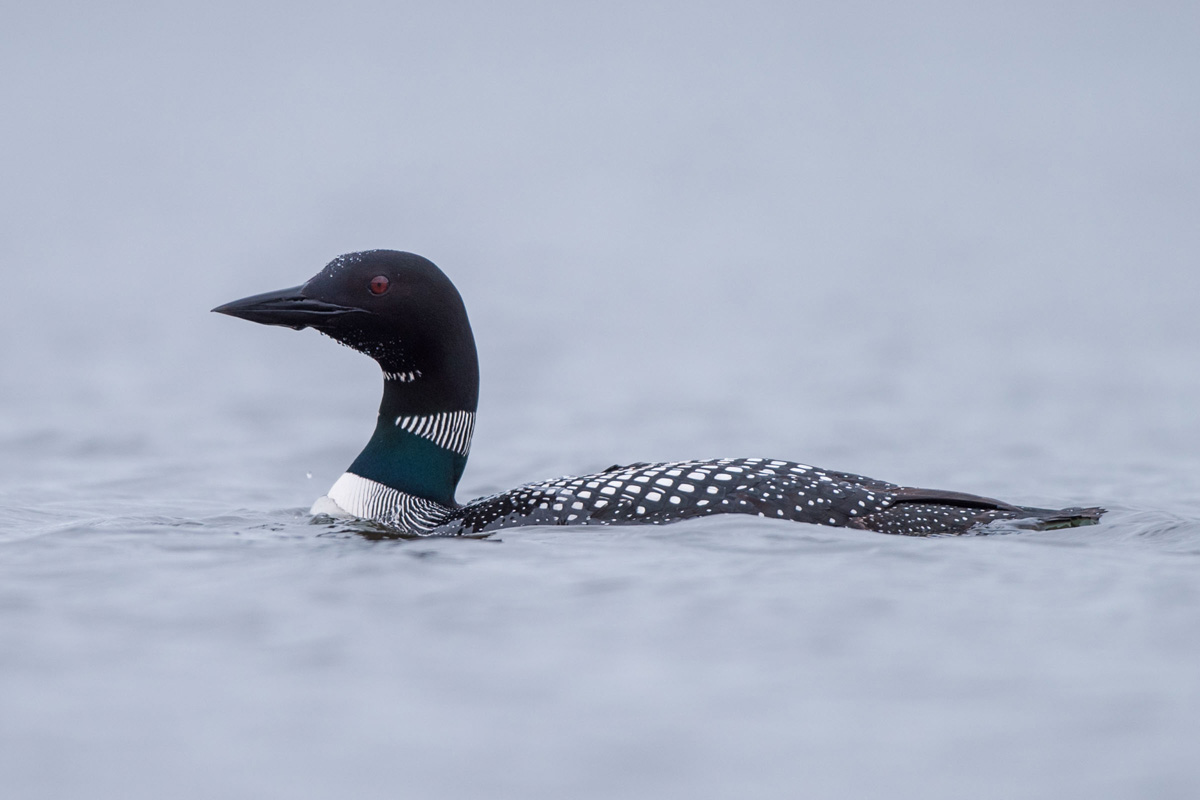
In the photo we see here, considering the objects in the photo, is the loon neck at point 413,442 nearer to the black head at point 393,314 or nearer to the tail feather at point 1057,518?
the black head at point 393,314

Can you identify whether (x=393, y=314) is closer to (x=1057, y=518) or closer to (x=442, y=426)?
(x=442, y=426)

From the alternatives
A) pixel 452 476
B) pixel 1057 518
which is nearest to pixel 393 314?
pixel 452 476

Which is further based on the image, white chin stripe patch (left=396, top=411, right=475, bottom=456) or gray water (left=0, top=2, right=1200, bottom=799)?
white chin stripe patch (left=396, top=411, right=475, bottom=456)

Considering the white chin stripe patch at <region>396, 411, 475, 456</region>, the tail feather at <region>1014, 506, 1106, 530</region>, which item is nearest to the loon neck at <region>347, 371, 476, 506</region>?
the white chin stripe patch at <region>396, 411, 475, 456</region>

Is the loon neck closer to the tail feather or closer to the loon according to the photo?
the loon

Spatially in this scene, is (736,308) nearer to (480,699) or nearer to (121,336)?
(121,336)

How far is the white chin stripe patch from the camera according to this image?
4.59 meters

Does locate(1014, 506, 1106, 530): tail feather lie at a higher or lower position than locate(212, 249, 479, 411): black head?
lower

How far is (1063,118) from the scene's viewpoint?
1021 inches

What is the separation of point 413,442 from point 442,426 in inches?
3.6

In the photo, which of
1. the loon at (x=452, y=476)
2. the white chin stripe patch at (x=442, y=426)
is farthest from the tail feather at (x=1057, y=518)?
the white chin stripe patch at (x=442, y=426)

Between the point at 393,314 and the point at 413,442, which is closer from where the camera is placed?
the point at 393,314

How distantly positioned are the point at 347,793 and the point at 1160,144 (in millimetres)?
22599

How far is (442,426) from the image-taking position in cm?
461
